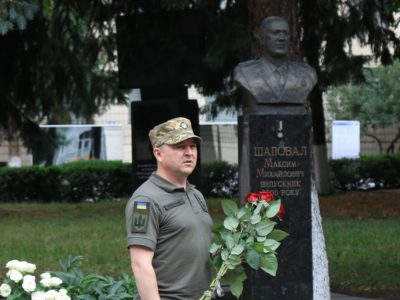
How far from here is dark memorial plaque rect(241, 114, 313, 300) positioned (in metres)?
9.40

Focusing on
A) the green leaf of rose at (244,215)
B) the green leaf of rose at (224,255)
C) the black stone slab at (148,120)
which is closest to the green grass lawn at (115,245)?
the black stone slab at (148,120)

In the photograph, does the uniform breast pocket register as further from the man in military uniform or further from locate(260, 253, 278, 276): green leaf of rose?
locate(260, 253, 278, 276): green leaf of rose

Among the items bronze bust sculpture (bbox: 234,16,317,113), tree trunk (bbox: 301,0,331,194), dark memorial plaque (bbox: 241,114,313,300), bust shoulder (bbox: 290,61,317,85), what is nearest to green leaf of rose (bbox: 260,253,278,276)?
dark memorial plaque (bbox: 241,114,313,300)

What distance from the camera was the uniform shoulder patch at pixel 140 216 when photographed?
16.0ft

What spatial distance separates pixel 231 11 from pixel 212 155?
17465 millimetres

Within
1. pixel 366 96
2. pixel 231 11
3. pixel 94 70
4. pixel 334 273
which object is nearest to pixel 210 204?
pixel 94 70

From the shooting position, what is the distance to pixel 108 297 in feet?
19.2

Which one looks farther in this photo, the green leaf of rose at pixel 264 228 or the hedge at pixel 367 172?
the hedge at pixel 367 172

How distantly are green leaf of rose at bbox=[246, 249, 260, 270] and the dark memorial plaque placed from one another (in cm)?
444

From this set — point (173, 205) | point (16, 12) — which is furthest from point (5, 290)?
point (16, 12)

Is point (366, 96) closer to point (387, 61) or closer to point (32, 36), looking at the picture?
point (387, 61)

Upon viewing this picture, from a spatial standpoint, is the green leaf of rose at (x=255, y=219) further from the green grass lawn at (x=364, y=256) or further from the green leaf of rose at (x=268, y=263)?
the green grass lawn at (x=364, y=256)

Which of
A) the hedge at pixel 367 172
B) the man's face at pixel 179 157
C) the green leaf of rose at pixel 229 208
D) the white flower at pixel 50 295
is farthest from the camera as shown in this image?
the hedge at pixel 367 172

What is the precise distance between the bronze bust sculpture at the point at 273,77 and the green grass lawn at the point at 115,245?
2.35m
